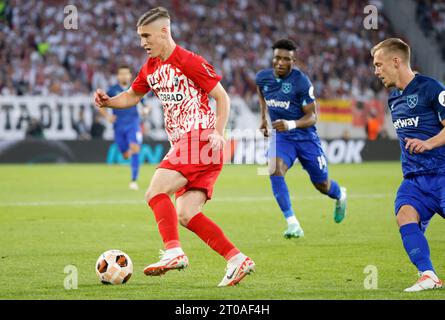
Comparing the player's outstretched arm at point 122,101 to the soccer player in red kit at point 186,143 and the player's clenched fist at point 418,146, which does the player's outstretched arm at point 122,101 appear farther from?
the player's clenched fist at point 418,146

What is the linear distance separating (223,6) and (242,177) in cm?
1201

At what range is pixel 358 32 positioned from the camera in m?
33.8

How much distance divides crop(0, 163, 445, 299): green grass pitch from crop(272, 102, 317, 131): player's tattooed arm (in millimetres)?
1419

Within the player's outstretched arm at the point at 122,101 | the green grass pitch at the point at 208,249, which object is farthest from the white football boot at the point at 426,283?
the player's outstretched arm at the point at 122,101

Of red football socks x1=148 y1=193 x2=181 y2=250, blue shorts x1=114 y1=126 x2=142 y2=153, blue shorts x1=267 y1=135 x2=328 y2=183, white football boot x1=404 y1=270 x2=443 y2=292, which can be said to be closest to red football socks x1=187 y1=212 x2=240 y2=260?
red football socks x1=148 y1=193 x2=181 y2=250

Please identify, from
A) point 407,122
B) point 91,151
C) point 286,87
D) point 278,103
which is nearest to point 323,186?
point 278,103

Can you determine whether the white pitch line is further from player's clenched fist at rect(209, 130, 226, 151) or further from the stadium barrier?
the stadium barrier

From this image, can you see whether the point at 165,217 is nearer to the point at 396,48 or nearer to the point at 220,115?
the point at 220,115

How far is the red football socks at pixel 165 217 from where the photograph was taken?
744 centimetres

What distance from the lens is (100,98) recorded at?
313 inches

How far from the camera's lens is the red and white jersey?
295 inches

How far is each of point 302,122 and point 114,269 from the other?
181 inches

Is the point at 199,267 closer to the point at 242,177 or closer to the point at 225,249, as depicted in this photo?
the point at 225,249
